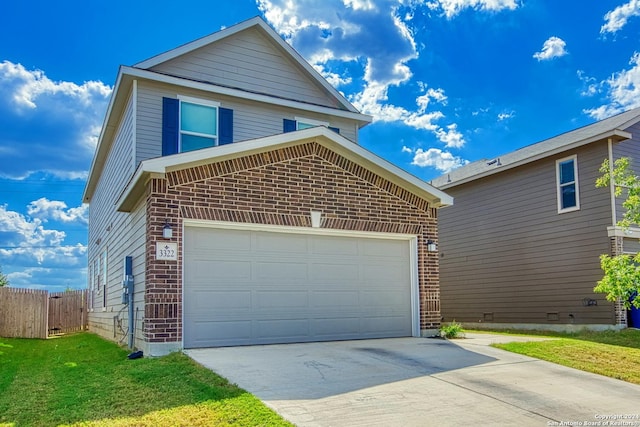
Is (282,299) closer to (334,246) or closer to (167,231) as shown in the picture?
(334,246)

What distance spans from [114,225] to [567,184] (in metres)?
13.2

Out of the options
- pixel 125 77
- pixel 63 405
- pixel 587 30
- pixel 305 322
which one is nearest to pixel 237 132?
pixel 125 77

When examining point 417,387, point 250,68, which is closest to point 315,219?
point 417,387

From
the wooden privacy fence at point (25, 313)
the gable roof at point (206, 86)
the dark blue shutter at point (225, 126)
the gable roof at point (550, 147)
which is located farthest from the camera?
the wooden privacy fence at point (25, 313)

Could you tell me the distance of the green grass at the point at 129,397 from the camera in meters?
5.41

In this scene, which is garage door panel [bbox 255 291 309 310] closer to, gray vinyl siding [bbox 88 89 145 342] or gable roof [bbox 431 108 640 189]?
gray vinyl siding [bbox 88 89 145 342]

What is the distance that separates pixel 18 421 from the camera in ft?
18.2

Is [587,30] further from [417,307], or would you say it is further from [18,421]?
[18,421]

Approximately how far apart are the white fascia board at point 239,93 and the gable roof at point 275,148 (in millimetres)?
3308

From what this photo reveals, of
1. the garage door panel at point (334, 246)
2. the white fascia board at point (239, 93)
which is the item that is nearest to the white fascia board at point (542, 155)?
the white fascia board at point (239, 93)

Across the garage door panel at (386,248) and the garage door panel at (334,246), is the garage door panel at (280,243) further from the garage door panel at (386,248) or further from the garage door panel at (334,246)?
the garage door panel at (386,248)

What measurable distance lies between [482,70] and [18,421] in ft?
65.0

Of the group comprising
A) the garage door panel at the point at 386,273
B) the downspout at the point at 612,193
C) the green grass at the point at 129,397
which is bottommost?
the green grass at the point at 129,397

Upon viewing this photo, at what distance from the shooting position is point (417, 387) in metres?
6.89
